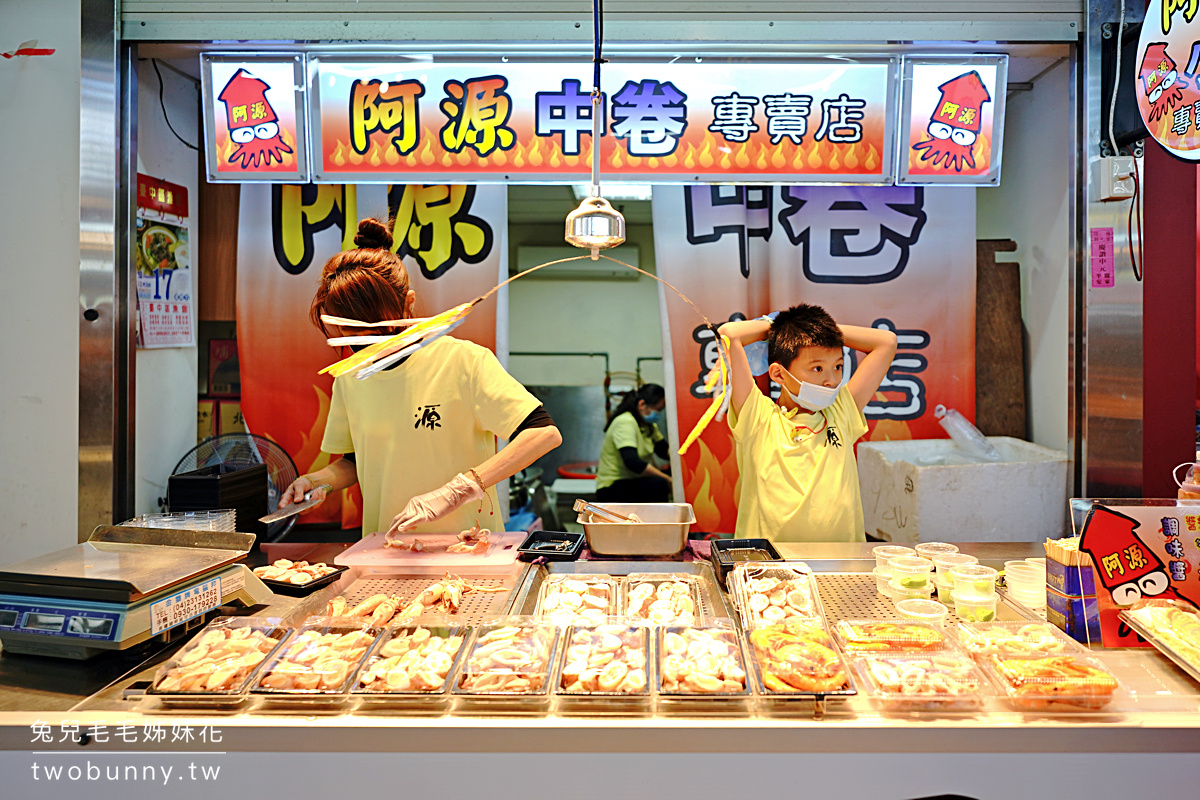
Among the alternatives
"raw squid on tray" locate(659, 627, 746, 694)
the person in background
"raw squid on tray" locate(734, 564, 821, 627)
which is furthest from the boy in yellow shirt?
the person in background

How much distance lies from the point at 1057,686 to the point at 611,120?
9.43 feet

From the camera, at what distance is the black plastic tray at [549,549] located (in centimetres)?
233

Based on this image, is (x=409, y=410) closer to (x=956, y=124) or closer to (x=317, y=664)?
(x=317, y=664)

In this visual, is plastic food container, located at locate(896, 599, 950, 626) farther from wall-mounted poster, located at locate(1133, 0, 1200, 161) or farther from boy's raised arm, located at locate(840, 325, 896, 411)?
wall-mounted poster, located at locate(1133, 0, 1200, 161)

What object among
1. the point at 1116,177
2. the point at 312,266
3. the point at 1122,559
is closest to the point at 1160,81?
the point at 1116,177

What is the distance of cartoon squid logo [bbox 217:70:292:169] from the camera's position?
135 inches

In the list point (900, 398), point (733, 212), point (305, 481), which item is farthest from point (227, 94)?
point (900, 398)

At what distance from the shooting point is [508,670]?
1.50 m

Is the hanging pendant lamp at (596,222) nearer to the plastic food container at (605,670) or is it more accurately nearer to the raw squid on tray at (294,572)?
the plastic food container at (605,670)

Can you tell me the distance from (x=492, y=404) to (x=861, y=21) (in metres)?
2.41

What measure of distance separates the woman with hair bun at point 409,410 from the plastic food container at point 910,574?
127 cm

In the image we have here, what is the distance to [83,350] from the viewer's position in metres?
3.37

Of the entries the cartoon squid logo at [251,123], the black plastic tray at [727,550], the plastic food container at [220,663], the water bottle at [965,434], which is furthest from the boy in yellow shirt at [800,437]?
the cartoon squid logo at [251,123]

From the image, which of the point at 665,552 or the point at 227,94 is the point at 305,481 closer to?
the point at 665,552
